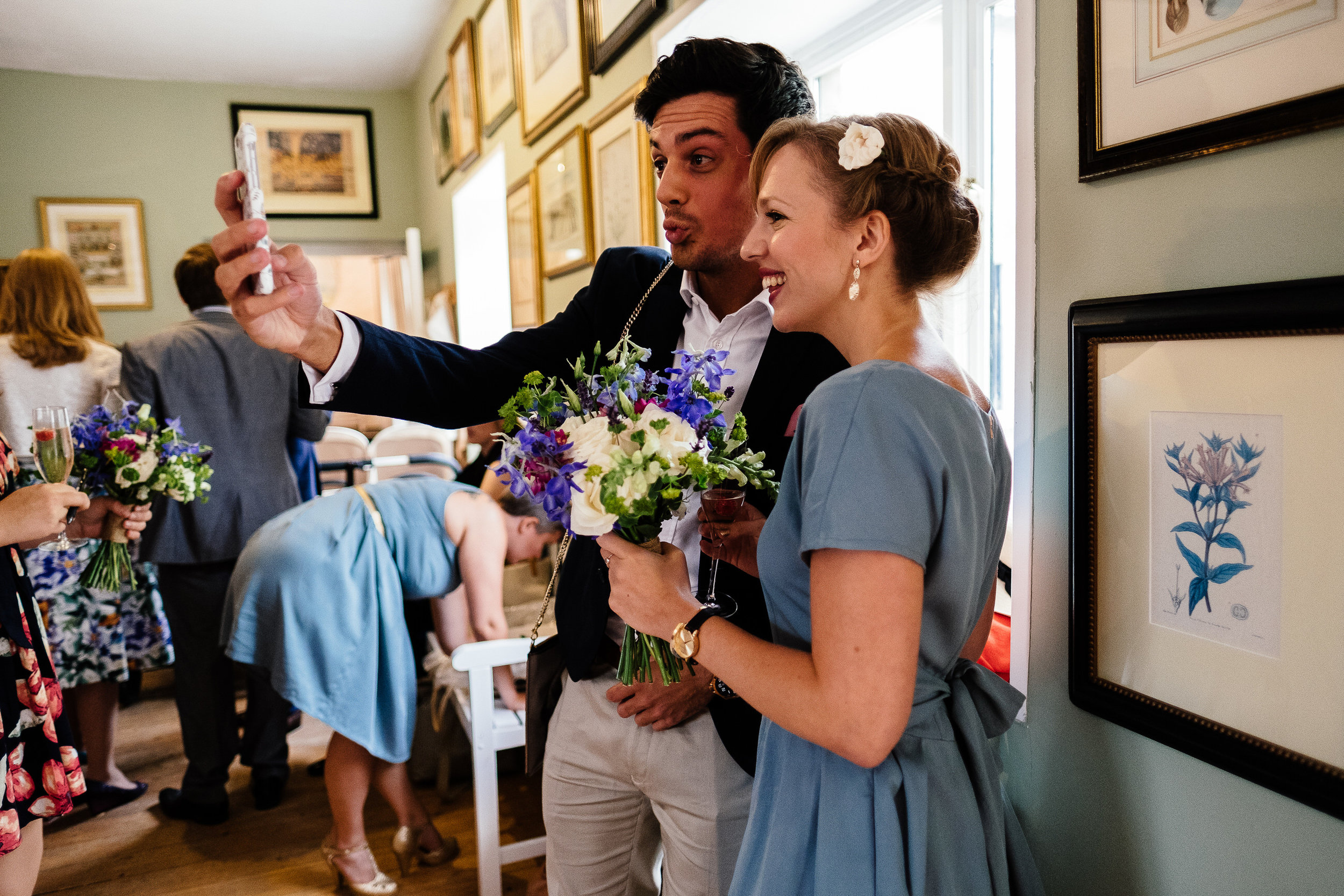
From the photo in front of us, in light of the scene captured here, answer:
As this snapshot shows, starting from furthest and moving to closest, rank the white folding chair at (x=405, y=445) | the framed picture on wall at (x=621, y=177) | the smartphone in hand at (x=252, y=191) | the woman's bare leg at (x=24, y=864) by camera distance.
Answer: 1. the white folding chair at (x=405, y=445)
2. the framed picture on wall at (x=621, y=177)
3. the woman's bare leg at (x=24, y=864)
4. the smartphone in hand at (x=252, y=191)

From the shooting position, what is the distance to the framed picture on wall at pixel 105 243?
248 inches

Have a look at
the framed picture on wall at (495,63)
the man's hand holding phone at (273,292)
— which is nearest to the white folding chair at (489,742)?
the man's hand holding phone at (273,292)

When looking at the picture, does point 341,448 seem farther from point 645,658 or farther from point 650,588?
point 650,588

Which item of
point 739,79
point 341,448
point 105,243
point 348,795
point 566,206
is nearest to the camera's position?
point 739,79

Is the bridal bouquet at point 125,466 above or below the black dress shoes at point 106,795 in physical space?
above

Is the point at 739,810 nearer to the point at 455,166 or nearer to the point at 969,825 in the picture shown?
the point at 969,825

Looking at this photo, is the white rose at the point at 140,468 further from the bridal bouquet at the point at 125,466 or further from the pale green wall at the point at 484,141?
the pale green wall at the point at 484,141

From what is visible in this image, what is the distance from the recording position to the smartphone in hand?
882 millimetres

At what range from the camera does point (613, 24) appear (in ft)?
8.61

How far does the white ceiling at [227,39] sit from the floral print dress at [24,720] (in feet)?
15.4

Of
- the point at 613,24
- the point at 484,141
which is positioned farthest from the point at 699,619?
the point at 484,141

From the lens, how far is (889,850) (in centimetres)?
87

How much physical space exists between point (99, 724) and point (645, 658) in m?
2.94

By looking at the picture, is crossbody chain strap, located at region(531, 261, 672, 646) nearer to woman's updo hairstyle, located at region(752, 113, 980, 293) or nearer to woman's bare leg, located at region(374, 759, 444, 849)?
woman's updo hairstyle, located at region(752, 113, 980, 293)
